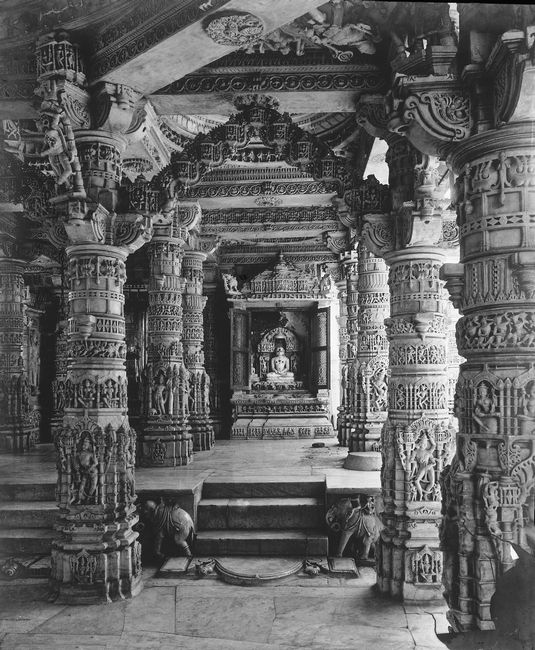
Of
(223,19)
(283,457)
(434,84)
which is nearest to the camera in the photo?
(434,84)

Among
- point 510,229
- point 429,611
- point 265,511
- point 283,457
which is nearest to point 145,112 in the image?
point 510,229

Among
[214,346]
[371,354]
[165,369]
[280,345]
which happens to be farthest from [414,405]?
[280,345]

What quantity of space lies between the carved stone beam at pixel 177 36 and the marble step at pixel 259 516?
5261 mm

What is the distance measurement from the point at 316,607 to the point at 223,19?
5502mm

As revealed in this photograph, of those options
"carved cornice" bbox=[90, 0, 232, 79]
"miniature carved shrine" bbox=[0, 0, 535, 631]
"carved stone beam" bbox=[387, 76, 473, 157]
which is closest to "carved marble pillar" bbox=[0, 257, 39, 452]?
"miniature carved shrine" bbox=[0, 0, 535, 631]

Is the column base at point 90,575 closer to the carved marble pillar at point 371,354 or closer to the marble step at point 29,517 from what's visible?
the marble step at point 29,517

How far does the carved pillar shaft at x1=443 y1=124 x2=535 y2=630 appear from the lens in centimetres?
363

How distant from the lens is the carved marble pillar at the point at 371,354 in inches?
429

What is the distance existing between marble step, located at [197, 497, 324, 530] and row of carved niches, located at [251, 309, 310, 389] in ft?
30.6

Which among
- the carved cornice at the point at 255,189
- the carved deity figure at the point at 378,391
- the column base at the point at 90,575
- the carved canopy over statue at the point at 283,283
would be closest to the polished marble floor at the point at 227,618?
the column base at the point at 90,575

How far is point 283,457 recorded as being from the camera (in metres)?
12.1

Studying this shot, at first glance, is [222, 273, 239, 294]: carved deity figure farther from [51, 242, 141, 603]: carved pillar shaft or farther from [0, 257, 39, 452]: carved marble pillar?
[51, 242, 141, 603]: carved pillar shaft

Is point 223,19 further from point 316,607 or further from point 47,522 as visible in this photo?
point 47,522

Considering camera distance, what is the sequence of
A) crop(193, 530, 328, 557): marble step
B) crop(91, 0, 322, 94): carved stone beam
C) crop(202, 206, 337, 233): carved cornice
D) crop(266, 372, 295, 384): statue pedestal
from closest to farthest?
crop(91, 0, 322, 94): carved stone beam, crop(193, 530, 328, 557): marble step, crop(202, 206, 337, 233): carved cornice, crop(266, 372, 295, 384): statue pedestal
